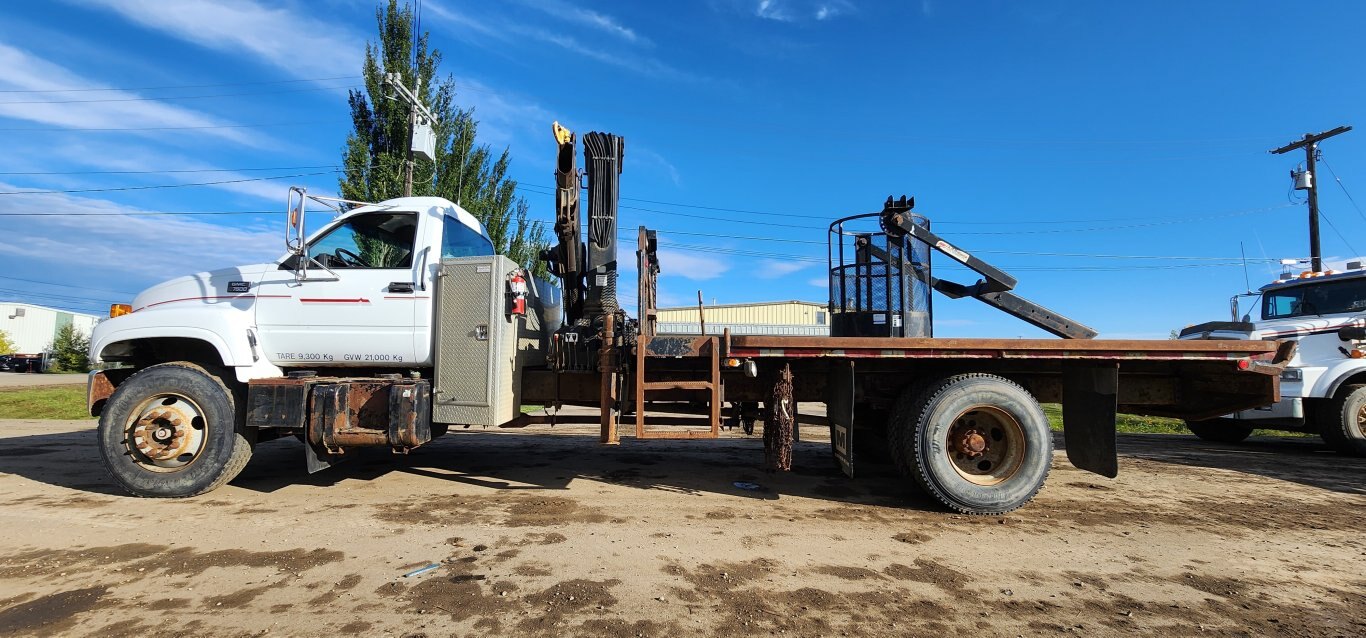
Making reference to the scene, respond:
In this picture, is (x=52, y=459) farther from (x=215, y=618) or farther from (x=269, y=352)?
(x=215, y=618)

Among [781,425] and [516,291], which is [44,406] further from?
[781,425]

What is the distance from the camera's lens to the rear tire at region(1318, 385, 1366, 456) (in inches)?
300

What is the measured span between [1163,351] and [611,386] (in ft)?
14.8

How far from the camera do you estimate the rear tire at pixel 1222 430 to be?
9109 millimetres

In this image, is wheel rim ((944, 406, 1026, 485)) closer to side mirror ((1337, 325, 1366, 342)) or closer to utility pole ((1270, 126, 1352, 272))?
side mirror ((1337, 325, 1366, 342))

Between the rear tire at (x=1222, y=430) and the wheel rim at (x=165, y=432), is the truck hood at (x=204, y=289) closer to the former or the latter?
the wheel rim at (x=165, y=432)

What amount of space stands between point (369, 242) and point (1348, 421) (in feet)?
39.8

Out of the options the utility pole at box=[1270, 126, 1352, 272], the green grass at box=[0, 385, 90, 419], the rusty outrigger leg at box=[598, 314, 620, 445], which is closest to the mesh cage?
the rusty outrigger leg at box=[598, 314, 620, 445]

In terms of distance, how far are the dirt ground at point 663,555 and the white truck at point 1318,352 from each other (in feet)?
7.52

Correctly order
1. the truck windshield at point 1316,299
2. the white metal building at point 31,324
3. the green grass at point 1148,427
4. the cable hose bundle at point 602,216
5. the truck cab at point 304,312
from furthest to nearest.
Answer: the white metal building at point 31,324, the green grass at point 1148,427, the truck windshield at point 1316,299, the cable hose bundle at point 602,216, the truck cab at point 304,312

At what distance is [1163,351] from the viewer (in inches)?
183

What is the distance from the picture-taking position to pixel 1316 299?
8.72 metres

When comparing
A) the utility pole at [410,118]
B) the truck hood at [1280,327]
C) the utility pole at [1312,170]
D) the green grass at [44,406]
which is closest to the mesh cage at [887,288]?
the truck hood at [1280,327]

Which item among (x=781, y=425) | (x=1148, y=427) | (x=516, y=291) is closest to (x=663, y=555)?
(x=781, y=425)
